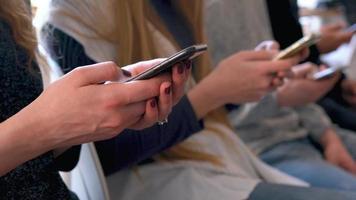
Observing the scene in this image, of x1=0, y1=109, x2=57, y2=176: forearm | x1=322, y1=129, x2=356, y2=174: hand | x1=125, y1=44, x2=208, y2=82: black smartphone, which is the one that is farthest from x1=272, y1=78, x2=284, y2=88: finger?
x1=0, y1=109, x2=57, y2=176: forearm

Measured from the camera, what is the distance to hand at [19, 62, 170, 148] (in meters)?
0.47

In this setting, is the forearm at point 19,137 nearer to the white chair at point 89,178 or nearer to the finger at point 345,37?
the white chair at point 89,178

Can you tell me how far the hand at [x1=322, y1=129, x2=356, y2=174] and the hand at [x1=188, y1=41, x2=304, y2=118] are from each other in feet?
1.02

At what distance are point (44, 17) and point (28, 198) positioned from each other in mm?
307

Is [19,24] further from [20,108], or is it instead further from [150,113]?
[150,113]

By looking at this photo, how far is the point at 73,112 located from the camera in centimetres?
47

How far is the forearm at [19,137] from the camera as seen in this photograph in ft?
1.55

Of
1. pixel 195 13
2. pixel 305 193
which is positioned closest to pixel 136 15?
pixel 195 13

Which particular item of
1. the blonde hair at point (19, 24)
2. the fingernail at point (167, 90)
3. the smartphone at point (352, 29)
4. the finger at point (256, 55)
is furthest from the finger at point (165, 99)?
the smartphone at point (352, 29)

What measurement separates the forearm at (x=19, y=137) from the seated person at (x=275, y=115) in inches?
22.5

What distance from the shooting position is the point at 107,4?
76 centimetres

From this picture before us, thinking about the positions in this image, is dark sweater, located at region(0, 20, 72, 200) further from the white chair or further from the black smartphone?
the black smartphone

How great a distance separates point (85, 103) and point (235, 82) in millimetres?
403

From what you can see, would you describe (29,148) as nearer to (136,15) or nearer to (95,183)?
(95,183)
